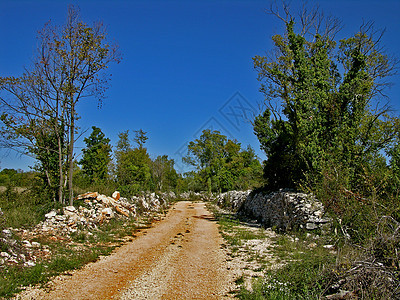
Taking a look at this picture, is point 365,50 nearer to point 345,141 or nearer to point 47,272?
point 345,141

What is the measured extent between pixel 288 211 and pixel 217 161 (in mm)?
27560

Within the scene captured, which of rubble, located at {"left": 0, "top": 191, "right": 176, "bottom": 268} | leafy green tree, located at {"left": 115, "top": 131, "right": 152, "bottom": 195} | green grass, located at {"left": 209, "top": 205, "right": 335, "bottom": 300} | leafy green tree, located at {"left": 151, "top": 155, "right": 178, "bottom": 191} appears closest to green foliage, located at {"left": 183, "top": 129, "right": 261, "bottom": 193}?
leafy green tree, located at {"left": 151, "top": 155, "right": 178, "bottom": 191}

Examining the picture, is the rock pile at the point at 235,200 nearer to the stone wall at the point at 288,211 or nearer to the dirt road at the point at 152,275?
the stone wall at the point at 288,211

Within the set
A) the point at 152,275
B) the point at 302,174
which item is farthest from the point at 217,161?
the point at 152,275

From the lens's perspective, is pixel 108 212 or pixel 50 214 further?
pixel 108 212

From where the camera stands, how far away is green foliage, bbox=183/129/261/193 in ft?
108

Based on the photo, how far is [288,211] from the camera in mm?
10883

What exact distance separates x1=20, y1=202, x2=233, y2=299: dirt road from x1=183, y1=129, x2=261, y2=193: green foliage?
78.2 feet

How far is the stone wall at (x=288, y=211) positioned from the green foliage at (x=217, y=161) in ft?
53.8

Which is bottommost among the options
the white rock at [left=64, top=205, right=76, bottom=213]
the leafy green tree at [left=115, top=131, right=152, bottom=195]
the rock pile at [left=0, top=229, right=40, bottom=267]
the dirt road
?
the dirt road

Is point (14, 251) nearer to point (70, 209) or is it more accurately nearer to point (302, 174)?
point (70, 209)

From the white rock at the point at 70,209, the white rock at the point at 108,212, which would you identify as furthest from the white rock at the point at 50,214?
the white rock at the point at 108,212

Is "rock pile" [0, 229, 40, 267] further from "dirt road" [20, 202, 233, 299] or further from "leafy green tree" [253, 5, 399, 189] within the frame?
"leafy green tree" [253, 5, 399, 189]

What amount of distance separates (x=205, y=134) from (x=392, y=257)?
1647 inches
